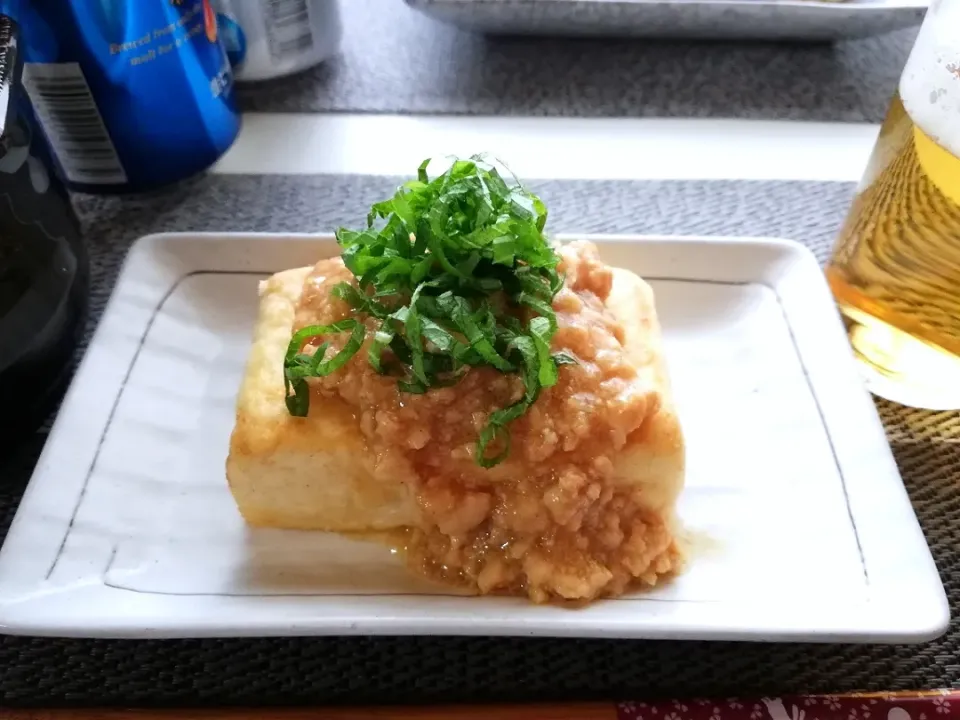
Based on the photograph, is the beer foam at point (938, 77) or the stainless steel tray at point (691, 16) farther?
the stainless steel tray at point (691, 16)

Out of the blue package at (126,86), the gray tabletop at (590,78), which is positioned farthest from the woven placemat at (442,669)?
the gray tabletop at (590,78)

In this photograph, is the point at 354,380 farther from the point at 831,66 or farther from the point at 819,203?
the point at 831,66

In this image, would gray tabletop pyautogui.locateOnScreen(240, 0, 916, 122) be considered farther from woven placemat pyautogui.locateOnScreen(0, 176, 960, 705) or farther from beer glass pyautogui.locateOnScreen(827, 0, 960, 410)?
woven placemat pyautogui.locateOnScreen(0, 176, 960, 705)

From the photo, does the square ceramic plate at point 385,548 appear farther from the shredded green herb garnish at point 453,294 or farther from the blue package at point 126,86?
the blue package at point 126,86

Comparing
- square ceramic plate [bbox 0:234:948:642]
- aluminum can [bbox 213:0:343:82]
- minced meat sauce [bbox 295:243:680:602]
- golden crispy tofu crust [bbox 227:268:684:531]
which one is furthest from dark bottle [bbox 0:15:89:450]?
aluminum can [bbox 213:0:343:82]

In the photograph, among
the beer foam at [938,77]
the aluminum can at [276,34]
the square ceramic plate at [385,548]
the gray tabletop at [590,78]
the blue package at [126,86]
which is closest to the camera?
the square ceramic plate at [385,548]

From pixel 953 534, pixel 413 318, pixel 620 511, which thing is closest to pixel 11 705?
pixel 413 318
